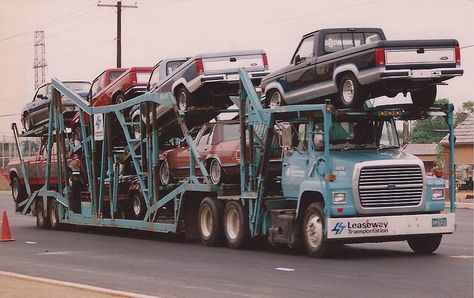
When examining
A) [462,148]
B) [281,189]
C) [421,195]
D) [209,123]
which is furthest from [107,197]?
[462,148]

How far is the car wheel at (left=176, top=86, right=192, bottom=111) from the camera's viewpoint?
2199 cm

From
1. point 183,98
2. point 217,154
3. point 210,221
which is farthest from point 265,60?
point 210,221

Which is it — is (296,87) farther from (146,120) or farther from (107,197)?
(107,197)

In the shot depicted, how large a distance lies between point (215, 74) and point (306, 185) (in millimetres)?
4626

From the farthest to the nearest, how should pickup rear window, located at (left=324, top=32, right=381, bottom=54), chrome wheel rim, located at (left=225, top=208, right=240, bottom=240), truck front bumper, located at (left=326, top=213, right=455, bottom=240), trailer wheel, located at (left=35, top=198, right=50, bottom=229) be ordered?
trailer wheel, located at (left=35, top=198, right=50, bottom=229) < chrome wheel rim, located at (left=225, top=208, right=240, bottom=240) < pickup rear window, located at (left=324, top=32, right=381, bottom=54) < truck front bumper, located at (left=326, top=213, right=455, bottom=240)

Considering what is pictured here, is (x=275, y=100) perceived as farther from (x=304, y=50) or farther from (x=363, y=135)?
(x=363, y=135)

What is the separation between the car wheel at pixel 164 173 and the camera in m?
22.5

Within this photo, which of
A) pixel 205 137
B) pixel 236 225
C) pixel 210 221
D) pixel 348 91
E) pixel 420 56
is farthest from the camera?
pixel 205 137

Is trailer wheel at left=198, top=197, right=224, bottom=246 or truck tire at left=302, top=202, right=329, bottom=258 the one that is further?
trailer wheel at left=198, top=197, right=224, bottom=246

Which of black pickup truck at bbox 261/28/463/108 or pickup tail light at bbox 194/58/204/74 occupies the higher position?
pickup tail light at bbox 194/58/204/74

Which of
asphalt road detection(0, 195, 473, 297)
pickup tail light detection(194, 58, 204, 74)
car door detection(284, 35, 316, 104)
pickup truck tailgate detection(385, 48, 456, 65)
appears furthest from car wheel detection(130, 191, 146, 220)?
pickup truck tailgate detection(385, 48, 456, 65)

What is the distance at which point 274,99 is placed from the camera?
20.0 metres

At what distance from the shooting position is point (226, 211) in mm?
20141

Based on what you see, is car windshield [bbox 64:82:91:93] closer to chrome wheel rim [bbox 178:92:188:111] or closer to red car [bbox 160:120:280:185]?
chrome wheel rim [bbox 178:92:188:111]
